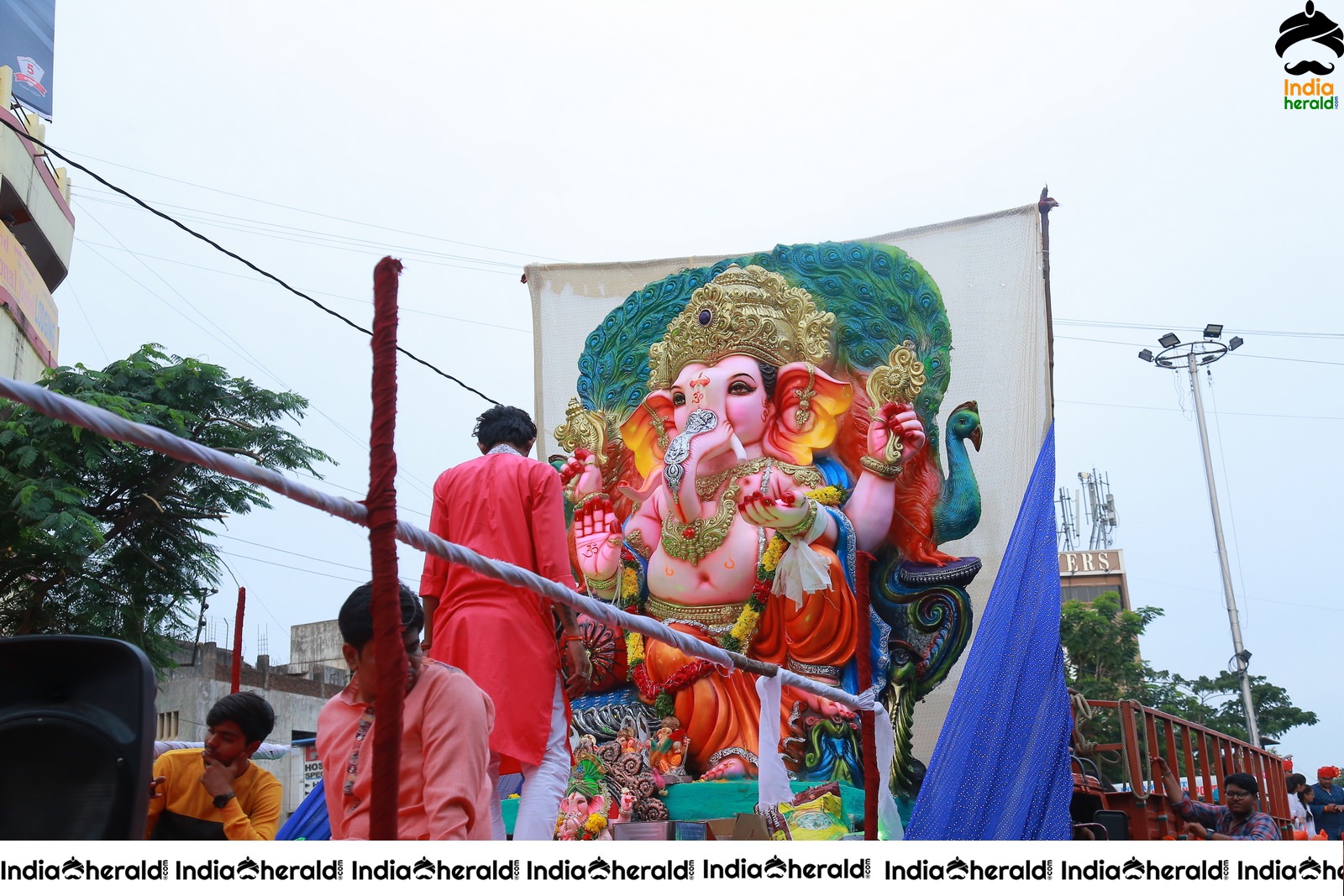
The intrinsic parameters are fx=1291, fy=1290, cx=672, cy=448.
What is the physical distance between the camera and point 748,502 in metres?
6.94

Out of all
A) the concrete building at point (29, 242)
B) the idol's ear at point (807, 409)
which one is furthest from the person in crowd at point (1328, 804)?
the concrete building at point (29, 242)

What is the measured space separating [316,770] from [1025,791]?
21.1ft

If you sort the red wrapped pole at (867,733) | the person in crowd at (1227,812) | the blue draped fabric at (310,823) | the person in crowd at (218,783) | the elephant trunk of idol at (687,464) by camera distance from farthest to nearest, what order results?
the elephant trunk of idol at (687,464), the person in crowd at (1227,812), the blue draped fabric at (310,823), the red wrapped pole at (867,733), the person in crowd at (218,783)

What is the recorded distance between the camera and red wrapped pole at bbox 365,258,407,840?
7.08 ft

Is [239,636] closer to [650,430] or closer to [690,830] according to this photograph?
[690,830]

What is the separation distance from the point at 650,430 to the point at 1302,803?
18.4 feet

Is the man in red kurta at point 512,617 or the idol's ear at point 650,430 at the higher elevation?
the idol's ear at point 650,430

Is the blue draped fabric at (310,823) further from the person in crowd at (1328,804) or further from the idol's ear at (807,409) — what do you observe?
the person in crowd at (1328,804)

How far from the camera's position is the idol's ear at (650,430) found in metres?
7.80

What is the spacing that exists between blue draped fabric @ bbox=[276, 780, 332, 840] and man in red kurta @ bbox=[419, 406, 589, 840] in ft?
3.64

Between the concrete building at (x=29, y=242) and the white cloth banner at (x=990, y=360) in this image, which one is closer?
the white cloth banner at (x=990, y=360)

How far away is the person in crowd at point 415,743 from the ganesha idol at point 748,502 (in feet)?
13.7

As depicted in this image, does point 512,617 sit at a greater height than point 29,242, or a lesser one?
Result: lesser

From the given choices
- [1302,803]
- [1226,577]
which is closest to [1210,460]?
[1226,577]
